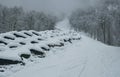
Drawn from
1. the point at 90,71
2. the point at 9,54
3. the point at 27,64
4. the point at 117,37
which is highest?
the point at 9,54

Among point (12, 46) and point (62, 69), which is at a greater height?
point (12, 46)

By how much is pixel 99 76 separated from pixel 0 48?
679 centimetres

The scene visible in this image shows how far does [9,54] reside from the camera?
30.2 feet

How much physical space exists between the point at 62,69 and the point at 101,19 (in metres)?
37.0

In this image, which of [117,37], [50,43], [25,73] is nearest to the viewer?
[25,73]

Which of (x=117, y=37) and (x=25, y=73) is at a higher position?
(x=25, y=73)

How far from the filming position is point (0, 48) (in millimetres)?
10398

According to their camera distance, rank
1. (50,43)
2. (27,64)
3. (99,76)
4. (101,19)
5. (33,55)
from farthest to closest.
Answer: (101,19) → (50,43) → (33,55) → (27,64) → (99,76)

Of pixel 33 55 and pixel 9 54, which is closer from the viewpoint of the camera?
pixel 9 54

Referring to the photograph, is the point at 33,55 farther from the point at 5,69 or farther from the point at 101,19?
the point at 101,19

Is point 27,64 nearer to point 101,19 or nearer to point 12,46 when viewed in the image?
point 12,46

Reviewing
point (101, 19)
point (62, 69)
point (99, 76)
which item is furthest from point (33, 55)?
point (101, 19)

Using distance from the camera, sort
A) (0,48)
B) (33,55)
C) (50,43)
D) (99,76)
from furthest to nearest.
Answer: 1. (50,43)
2. (33,55)
3. (0,48)
4. (99,76)

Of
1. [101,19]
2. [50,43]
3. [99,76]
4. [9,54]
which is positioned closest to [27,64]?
[9,54]
